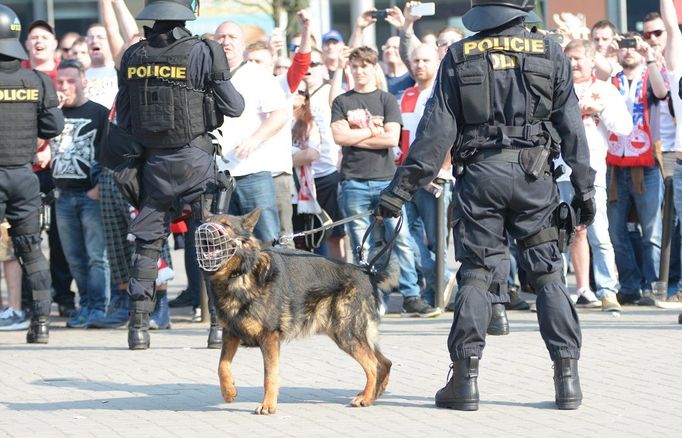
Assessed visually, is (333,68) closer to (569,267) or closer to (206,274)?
(569,267)

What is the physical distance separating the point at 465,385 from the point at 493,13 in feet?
6.21

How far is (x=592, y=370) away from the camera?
8047 mm

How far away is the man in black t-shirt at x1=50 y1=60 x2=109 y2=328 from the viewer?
438 inches

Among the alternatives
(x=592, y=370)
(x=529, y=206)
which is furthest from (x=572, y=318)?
(x=592, y=370)

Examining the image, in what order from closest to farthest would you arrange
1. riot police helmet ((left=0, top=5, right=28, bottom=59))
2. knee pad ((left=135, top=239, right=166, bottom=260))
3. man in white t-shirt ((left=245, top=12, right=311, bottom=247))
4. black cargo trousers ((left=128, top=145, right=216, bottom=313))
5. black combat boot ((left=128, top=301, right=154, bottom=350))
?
black cargo trousers ((left=128, top=145, right=216, bottom=313)) < knee pad ((left=135, top=239, right=166, bottom=260)) < black combat boot ((left=128, top=301, right=154, bottom=350)) < riot police helmet ((left=0, top=5, right=28, bottom=59)) < man in white t-shirt ((left=245, top=12, right=311, bottom=247))

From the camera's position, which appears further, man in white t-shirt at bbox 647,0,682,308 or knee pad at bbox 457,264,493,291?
man in white t-shirt at bbox 647,0,682,308

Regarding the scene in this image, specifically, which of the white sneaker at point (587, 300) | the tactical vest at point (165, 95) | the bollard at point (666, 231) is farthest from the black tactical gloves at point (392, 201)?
the bollard at point (666, 231)

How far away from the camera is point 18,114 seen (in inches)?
385

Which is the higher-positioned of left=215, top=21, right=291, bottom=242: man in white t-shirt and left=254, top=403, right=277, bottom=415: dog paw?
left=215, top=21, right=291, bottom=242: man in white t-shirt

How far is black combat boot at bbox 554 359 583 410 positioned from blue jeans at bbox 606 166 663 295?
491 centimetres

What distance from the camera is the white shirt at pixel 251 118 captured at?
408 inches

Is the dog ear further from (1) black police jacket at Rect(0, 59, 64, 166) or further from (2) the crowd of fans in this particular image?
(1) black police jacket at Rect(0, 59, 64, 166)

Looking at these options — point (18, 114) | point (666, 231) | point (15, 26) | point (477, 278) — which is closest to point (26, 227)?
point (18, 114)

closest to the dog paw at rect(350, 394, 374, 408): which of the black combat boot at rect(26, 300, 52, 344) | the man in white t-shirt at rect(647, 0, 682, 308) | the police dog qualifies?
the police dog
